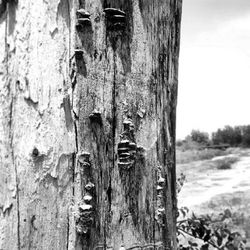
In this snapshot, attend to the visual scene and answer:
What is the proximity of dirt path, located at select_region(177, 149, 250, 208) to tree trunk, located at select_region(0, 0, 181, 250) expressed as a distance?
8794mm

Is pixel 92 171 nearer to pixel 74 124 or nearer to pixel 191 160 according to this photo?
pixel 74 124

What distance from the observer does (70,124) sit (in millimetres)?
1078

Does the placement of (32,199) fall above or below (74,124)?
below

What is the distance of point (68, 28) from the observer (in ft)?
3.55

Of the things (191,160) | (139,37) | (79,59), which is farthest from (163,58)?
(191,160)

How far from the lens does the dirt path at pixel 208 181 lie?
10820 millimetres

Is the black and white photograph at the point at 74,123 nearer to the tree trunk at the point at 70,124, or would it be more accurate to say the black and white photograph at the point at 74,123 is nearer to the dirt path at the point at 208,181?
the tree trunk at the point at 70,124

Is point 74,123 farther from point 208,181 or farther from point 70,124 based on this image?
point 208,181

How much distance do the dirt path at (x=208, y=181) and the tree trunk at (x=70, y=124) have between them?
28.9 feet

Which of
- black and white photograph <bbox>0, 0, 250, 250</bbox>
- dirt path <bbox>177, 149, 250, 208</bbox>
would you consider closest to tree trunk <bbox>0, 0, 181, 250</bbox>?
black and white photograph <bbox>0, 0, 250, 250</bbox>

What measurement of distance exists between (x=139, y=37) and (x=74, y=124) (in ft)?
1.01

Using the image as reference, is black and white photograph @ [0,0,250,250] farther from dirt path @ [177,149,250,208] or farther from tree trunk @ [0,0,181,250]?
dirt path @ [177,149,250,208]

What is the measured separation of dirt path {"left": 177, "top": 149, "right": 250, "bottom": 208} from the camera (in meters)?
10.8

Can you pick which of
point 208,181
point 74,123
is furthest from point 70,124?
point 208,181
